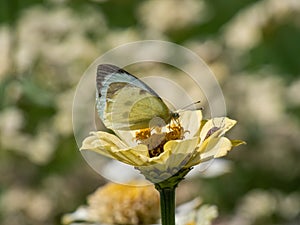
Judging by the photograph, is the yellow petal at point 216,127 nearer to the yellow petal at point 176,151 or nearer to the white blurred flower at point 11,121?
the yellow petal at point 176,151

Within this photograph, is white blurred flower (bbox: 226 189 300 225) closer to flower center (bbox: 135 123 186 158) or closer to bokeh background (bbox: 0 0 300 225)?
bokeh background (bbox: 0 0 300 225)

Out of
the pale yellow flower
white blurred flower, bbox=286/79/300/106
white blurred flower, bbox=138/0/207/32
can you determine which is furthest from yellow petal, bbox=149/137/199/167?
white blurred flower, bbox=138/0/207/32

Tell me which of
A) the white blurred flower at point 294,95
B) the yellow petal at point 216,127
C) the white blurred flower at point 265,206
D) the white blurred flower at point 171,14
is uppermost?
the white blurred flower at point 171,14

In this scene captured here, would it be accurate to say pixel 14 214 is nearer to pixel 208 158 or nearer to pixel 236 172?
pixel 236 172

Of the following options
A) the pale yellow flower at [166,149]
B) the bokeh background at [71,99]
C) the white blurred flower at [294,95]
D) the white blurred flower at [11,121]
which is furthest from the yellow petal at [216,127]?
the white blurred flower at [294,95]

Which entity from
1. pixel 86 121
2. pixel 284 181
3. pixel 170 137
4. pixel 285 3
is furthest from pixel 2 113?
pixel 170 137

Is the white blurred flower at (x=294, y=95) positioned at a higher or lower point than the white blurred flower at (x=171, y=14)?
lower

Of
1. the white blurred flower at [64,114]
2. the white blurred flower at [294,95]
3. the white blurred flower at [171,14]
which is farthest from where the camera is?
the white blurred flower at [171,14]
